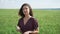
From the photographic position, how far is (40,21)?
242 cm

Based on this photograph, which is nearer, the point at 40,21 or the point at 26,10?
the point at 26,10

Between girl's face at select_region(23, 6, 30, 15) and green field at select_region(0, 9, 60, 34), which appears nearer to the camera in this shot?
girl's face at select_region(23, 6, 30, 15)

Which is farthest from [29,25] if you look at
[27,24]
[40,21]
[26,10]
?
[40,21]

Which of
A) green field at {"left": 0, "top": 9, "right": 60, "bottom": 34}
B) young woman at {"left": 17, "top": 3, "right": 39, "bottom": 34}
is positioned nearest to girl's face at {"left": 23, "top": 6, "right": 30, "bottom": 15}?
young woman at {"left": 17, "top": 3, "right": 39, "bottom": 34}

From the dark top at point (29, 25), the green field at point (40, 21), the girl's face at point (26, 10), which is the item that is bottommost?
the green field at point (40, 21)

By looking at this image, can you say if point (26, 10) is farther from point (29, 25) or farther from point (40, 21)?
point (40, 21)

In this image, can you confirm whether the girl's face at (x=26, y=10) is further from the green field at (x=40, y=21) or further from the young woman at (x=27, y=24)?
the green field at (x=40, y=21)

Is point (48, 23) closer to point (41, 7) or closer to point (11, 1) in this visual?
point (41, 7)

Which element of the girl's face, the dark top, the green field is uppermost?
the girl's face

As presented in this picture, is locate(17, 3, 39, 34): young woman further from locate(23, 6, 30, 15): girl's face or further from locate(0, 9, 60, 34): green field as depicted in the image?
locate(0, 9, 60, 34): green field

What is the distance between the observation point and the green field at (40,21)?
242 centimetres

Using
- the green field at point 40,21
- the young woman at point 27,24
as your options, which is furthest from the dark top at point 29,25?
the green field at point 40,21

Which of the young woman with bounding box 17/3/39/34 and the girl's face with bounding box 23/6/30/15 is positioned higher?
the girl's face with bounding box 23/6/30/15

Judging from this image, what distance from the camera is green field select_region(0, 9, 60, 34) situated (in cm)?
242
